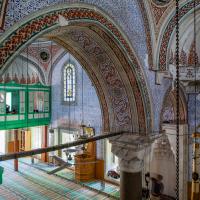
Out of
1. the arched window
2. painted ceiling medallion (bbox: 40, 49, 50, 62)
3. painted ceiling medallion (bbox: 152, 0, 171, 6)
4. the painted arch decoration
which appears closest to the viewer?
the painted arch decoration

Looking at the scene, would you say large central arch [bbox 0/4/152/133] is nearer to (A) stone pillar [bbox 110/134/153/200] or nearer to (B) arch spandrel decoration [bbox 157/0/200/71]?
(A) stone pillar [bbox 110/134/153/200]

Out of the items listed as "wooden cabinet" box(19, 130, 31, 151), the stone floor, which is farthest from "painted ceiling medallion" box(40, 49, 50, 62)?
the stone floor

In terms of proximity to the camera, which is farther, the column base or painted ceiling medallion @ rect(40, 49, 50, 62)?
painted ceiling medallion @ rect(40, 49, 50, 62)

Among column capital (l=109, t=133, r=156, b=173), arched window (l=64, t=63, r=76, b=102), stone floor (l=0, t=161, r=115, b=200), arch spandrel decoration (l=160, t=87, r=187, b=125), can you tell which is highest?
arched window (l=64, t=63, r=76, b=102)

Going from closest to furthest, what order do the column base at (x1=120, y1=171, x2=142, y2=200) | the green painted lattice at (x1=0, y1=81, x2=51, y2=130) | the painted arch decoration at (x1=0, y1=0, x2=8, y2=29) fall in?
1. the painted arch decoration at (x1=0, y1=0, x2=8, y2=29)
2. the column base at (x1=120, y1=171, x2=142, y2=200)
3. the green painted lattice at (x1=0, y1=81, x2=51, y2=130)

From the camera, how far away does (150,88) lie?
711 centimetres

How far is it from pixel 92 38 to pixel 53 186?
7894 millimetres

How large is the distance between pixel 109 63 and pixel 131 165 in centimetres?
282

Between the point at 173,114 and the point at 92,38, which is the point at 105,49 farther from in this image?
the point at 173,114

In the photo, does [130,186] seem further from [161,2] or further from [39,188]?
[39,188]

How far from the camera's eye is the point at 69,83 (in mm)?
13508

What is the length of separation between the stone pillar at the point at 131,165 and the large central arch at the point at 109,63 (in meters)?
0.52

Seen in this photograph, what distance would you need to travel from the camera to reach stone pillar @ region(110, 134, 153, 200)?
642 cm

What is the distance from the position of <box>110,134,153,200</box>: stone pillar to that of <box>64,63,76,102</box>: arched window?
6.86 m
